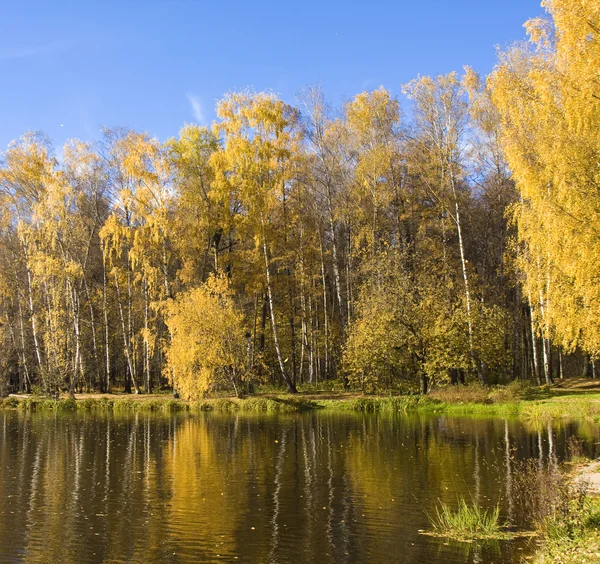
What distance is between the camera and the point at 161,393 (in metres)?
40.2

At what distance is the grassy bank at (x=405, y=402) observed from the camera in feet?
87.8

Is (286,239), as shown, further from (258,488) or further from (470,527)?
(470,527)

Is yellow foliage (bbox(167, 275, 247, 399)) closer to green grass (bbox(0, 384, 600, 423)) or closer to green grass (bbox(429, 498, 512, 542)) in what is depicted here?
green grass (bbox(0, 384, 600, 423))

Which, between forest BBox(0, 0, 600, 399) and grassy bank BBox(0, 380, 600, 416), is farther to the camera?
forest BBox(0, 0, 600, 399)

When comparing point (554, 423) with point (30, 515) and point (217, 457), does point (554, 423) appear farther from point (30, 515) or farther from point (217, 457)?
point (30, 515)

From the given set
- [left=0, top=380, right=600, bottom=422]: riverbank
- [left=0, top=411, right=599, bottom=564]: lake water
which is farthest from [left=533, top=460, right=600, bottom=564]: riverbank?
[left=0, top=380, right=600, bottom=422]: riverbank

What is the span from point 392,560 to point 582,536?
2600 mm

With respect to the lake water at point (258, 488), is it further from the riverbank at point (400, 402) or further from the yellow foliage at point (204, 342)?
the yellow foliage at point (204, 342)

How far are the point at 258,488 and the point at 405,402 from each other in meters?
18.3

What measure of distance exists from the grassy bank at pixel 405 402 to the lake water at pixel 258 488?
2.79 m

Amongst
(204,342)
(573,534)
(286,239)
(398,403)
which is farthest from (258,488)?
(286,239)

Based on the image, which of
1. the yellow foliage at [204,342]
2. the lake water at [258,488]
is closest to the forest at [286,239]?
the yellow foliage at [204,342]

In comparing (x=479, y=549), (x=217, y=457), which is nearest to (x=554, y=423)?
(x=217, y=457)

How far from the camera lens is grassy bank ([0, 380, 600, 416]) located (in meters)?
26.8
